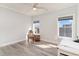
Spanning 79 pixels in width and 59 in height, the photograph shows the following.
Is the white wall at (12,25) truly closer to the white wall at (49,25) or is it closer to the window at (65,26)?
the window at (65,26)

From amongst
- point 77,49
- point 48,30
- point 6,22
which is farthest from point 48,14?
point 77,49

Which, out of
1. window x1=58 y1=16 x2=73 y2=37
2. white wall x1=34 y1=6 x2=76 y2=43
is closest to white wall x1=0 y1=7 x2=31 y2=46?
window x1=58 y1=16 x2=73 y2=37

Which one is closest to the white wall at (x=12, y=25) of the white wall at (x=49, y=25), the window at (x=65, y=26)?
the window at (x=65, y=26)

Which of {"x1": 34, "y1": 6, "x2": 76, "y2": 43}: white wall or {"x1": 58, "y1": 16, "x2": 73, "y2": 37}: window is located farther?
{"x1": 34, "y1": 6, "x2": 76, "y2": 43}: white wall

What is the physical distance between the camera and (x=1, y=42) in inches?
97.8

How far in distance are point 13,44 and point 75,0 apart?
2.06 meters

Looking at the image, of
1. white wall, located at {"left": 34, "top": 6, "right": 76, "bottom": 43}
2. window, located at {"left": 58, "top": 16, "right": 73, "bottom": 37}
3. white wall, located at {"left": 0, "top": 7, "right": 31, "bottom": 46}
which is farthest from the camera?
white wall, located at {"left": 34, "top": 6, "right": 76, "bottom": 43}

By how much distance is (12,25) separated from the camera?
2.73 meters

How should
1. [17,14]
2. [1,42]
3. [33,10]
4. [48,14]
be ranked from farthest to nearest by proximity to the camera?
[48,14], [1,42], [33,10], [17,14]

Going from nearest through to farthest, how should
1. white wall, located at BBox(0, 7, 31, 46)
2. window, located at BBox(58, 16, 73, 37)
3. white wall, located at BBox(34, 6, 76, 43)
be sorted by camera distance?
window, located at BBox(58, 16, 73, 37), white wall, located at BBox(0, 7, 31, 46), white wall, located at BBox(34, 6, 76, 43)

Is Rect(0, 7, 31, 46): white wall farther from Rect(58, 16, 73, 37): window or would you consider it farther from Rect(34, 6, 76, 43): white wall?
Rect(34, 6, 76, 43): white wall

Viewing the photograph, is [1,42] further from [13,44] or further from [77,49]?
[77,49]

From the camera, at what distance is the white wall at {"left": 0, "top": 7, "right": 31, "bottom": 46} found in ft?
6.26

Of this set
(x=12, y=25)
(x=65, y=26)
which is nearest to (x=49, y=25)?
(x=12, y=25)
